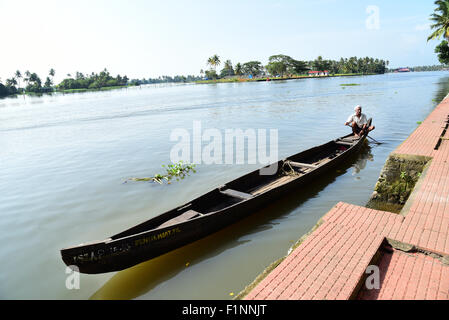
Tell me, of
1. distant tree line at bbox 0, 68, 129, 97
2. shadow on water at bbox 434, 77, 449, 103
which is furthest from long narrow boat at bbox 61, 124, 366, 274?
distant tree line at bbox 0, 68, 129, 97

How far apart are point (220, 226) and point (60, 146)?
15753 millimetres

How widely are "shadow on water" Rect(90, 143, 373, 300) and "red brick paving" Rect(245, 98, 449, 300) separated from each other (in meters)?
2.44

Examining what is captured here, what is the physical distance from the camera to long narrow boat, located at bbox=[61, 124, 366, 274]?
4459mm

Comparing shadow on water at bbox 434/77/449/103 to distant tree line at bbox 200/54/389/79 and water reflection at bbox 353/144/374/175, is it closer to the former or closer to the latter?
water reflection at bbox 353/144/374/175

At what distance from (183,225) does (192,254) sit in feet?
3.42

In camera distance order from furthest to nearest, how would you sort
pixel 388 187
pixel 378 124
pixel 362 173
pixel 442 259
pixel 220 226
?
pixel 378 124
pixel 362 173
pixel 388 187
pixel 220 226
pixel 442 259

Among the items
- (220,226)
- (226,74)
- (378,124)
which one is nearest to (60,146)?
(220,226)

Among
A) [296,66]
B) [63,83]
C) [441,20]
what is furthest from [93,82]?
[441,20]

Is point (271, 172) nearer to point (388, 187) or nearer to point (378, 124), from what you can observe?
point (388, 187)

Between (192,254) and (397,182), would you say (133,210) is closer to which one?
(192,254)

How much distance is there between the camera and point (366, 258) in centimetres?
377

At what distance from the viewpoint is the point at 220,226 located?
243 inches

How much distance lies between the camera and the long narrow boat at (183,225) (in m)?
4.46

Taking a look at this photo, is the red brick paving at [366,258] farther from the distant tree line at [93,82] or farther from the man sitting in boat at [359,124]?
the distant tree line at [93,82]
